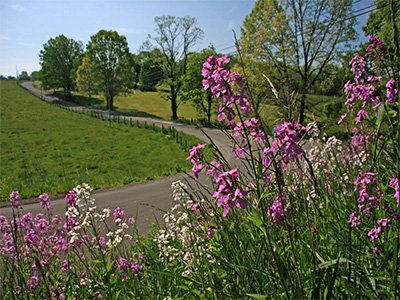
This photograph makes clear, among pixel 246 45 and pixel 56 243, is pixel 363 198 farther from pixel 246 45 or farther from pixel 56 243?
pixel 246 45

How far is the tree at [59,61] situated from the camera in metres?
62.2

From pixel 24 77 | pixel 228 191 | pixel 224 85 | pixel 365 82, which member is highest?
pixel 24 77

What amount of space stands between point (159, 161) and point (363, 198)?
17201mm

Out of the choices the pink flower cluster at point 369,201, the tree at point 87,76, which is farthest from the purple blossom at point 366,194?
the tree at point 87,76

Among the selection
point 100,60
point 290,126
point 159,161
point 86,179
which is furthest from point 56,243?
point 100,60

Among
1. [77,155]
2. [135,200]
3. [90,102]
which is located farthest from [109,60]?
[135,200]

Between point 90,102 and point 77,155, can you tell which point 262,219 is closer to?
point 77,155

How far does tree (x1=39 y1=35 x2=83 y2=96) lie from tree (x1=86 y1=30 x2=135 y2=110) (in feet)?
46.9

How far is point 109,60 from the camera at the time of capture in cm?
4928

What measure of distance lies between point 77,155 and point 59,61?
4825cm

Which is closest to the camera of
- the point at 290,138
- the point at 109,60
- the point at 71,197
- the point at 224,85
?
the point at 290,138

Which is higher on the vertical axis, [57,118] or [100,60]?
[100,60]

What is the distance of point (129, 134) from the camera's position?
28.7m

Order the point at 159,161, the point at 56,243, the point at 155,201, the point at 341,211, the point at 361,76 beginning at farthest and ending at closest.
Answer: the point at 159,161
the point at 155,201
the point at 56,243
the point at 361,76
the point at 341,211
